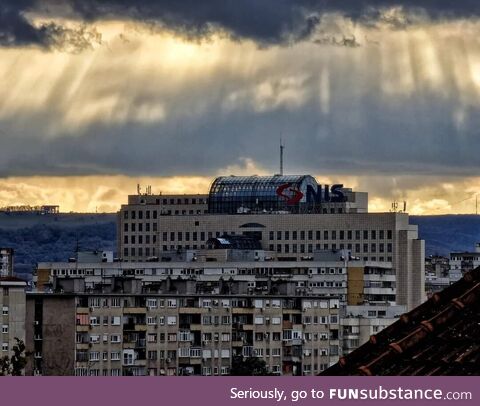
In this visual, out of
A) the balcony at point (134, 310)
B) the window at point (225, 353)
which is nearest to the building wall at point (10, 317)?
the balcony at point (134, 310)

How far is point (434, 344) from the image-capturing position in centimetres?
2486

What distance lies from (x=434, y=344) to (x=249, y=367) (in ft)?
367

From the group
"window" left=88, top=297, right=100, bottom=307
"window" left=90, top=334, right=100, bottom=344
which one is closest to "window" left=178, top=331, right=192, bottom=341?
"window" left=90, top=334, right=100, bottom=344

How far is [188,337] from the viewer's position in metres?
150

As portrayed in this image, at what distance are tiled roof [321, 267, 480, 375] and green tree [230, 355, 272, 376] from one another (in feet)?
344

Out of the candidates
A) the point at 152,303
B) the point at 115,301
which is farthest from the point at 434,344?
the point at 152,303

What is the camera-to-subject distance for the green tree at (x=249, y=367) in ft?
441

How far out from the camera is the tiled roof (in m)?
23.7

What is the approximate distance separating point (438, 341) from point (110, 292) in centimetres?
13328

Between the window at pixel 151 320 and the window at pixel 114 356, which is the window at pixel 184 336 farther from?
the window at pixel 114 356

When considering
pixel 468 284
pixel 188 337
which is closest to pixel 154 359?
pixel 188 337

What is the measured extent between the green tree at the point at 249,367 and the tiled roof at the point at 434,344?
104847mm
